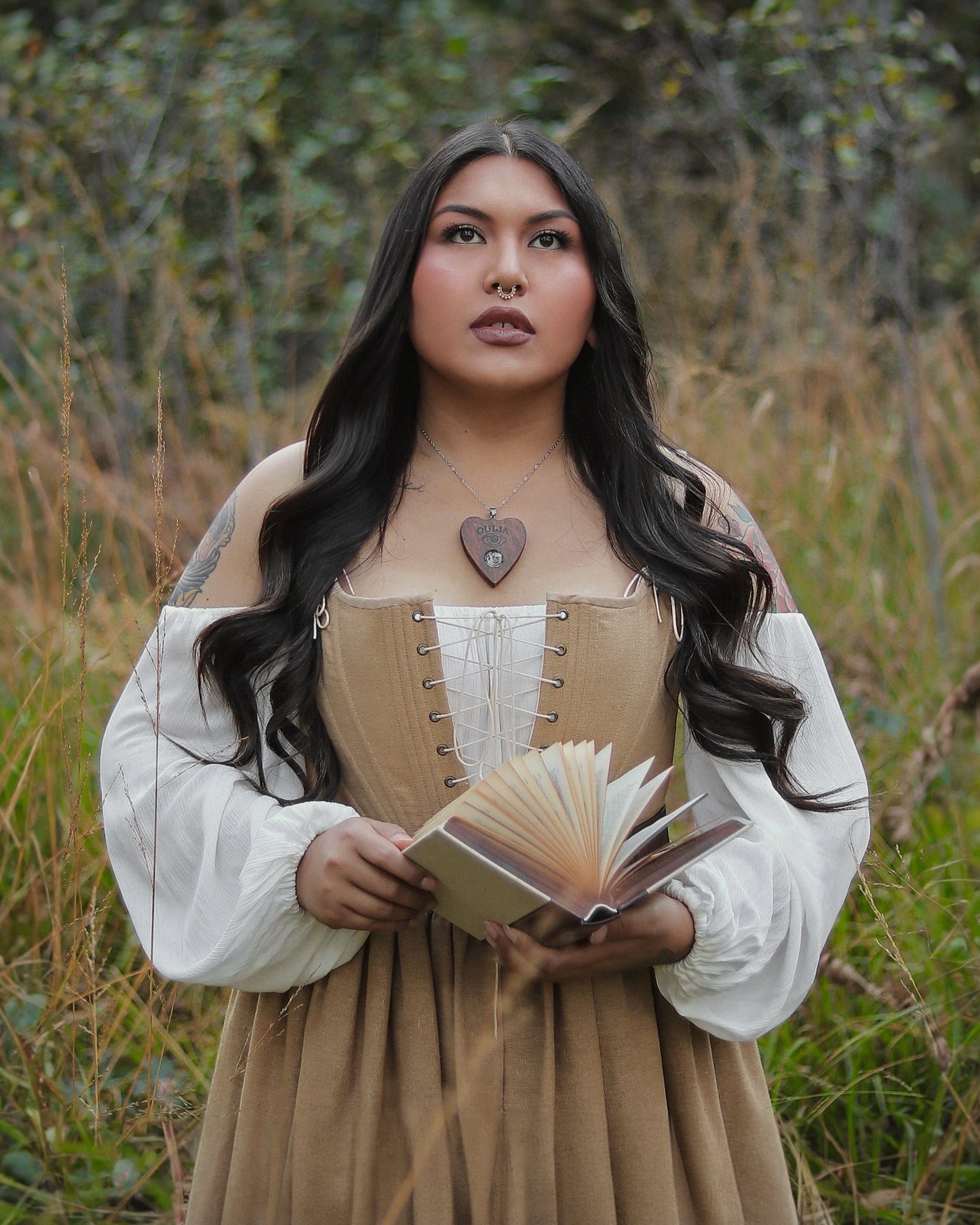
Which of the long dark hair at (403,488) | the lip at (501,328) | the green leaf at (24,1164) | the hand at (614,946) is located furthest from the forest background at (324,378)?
the lip at (501,328)

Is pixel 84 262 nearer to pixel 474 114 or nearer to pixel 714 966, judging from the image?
pixel 474 114

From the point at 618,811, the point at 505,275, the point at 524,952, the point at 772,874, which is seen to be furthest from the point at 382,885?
the point at 505,275

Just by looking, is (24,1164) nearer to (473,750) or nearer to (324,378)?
(473,750)

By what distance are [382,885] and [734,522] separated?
29.3 inches

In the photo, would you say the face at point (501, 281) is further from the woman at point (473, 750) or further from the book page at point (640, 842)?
the book page at point (640, 842)

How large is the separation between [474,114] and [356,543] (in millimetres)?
5939

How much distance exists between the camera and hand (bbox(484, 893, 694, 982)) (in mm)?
1389

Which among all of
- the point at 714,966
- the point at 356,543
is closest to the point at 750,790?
the point at 714,966

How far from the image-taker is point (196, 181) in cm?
493

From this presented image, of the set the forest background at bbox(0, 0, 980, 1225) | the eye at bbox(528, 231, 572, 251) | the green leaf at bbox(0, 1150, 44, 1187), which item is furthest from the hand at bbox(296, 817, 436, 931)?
the green leaf at bbox(0, 1150, 44, 1187)

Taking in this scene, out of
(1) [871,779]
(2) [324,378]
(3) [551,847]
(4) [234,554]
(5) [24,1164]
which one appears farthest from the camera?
(2) [324,378]

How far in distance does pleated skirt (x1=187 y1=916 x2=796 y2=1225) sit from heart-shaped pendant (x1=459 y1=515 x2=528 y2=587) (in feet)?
1.53

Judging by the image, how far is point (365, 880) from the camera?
4.63 ft

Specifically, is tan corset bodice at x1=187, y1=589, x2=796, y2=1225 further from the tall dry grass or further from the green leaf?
the green leaf
